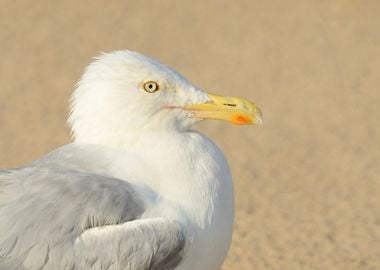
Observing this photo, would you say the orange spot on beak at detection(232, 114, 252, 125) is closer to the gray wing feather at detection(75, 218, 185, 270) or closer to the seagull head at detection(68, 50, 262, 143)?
the seagull head at detection(68, 50, 262, 143)

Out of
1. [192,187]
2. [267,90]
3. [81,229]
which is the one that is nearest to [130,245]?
[81,229]

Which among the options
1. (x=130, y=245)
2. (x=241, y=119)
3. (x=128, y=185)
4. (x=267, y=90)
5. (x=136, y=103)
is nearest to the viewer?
(x=130, y=245)

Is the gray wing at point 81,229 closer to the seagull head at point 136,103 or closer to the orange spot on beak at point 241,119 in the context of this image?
the seagull head at point 136,103

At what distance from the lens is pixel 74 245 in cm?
412

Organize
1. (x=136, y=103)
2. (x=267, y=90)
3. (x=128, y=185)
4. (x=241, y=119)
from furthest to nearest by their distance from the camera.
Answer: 1. (x=267, y=90)
2. (x=241, y=119)
3. (x=136, y=103)
4. (x=128, y=185)

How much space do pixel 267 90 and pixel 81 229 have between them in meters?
6.55

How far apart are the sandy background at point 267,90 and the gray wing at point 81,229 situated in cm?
276

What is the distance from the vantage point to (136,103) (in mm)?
4504

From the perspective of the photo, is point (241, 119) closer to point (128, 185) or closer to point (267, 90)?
point (128, 185)

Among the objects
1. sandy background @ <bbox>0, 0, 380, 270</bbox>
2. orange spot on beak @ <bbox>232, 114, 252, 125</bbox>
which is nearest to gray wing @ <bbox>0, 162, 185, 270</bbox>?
orange spot on beak @ <bbox>232, 114, 252, 125</bbox>

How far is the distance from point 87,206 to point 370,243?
11.5ft

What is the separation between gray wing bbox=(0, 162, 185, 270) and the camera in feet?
13.4

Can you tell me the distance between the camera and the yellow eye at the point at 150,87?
4.54m

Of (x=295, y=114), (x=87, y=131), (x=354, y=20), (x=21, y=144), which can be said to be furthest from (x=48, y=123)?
(x=87, y=131)
